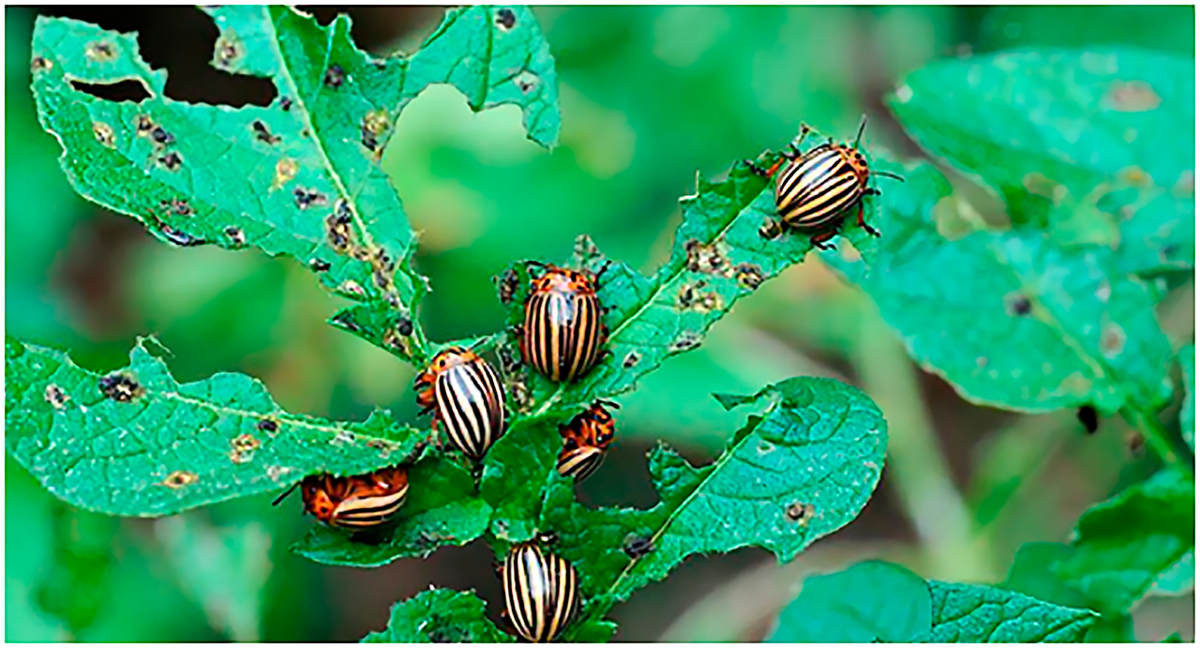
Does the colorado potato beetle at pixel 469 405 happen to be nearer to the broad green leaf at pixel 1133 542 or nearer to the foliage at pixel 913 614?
the foliage at pixel 913 614

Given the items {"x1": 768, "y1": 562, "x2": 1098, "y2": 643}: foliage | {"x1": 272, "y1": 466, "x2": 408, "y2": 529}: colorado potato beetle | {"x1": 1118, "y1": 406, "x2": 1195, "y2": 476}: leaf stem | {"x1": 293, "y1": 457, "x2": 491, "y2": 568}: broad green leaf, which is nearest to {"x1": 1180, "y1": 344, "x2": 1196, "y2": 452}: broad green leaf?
{"x1": 1118, "y1": 406, "x2": 1195, "y2": 476}: leaf stem

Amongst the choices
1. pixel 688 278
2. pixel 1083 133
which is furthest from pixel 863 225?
pixel 1083 133

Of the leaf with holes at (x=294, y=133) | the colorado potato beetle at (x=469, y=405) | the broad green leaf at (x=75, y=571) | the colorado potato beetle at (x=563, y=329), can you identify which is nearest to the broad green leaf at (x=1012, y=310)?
the colorado potato beetle at (x=563, y=329)

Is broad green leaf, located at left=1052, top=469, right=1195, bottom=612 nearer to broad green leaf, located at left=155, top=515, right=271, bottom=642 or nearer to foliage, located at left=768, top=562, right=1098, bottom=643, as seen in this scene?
foliage, located at left=768, top=562, right=1098, bottom=643

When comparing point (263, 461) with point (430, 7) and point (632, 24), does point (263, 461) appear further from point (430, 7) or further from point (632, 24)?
point (430, 7)

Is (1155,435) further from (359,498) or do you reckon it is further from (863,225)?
(359,498)

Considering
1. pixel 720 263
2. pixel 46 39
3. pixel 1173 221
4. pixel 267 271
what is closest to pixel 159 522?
pixel 267 271

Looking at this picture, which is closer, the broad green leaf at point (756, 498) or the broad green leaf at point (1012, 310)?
the broad green leaf at point (756, 498)
